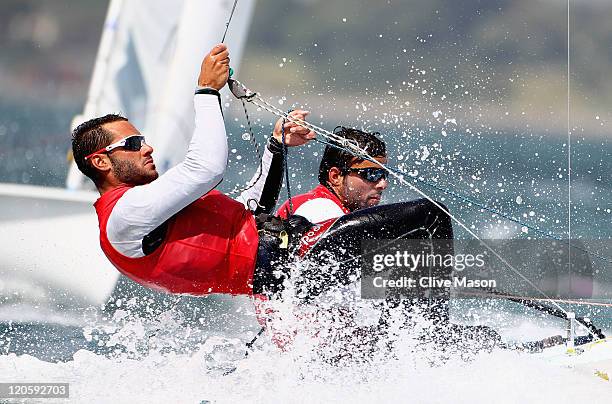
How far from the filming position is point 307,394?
7.43ft

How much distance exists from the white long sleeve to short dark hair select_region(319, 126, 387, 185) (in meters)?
0.58

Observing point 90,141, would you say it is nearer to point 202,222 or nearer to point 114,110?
point 202,222

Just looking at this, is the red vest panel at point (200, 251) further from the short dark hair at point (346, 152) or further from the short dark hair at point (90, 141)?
the short dark hair at point (346, 152)

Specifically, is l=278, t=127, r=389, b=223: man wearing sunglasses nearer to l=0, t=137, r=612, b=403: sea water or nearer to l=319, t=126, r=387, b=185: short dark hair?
l=319, t=126, r=387, b=185: short dark hair

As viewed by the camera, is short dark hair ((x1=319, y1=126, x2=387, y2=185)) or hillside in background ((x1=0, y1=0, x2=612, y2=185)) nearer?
short dark hair ((x1=319, y1=126, x2=387, y2=185))

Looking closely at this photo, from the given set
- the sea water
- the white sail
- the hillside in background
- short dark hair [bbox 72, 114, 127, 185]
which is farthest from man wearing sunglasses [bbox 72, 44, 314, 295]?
the hillside in background

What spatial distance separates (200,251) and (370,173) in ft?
2.01

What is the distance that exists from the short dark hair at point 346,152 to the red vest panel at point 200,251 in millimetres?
411

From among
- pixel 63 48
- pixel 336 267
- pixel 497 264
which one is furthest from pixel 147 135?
pixel 63 48

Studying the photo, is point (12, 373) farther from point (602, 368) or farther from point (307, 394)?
point (602, 368)

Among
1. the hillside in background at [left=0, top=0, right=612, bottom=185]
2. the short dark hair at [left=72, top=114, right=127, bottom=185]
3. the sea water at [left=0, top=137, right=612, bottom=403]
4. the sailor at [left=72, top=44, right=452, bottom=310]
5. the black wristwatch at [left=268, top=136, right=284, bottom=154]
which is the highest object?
the hillside in background at [left=0, top=0, right=612, bottom=185]

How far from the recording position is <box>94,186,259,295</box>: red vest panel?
2221mm

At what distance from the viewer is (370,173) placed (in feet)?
8.62

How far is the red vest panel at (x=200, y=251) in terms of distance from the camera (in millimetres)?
2221
